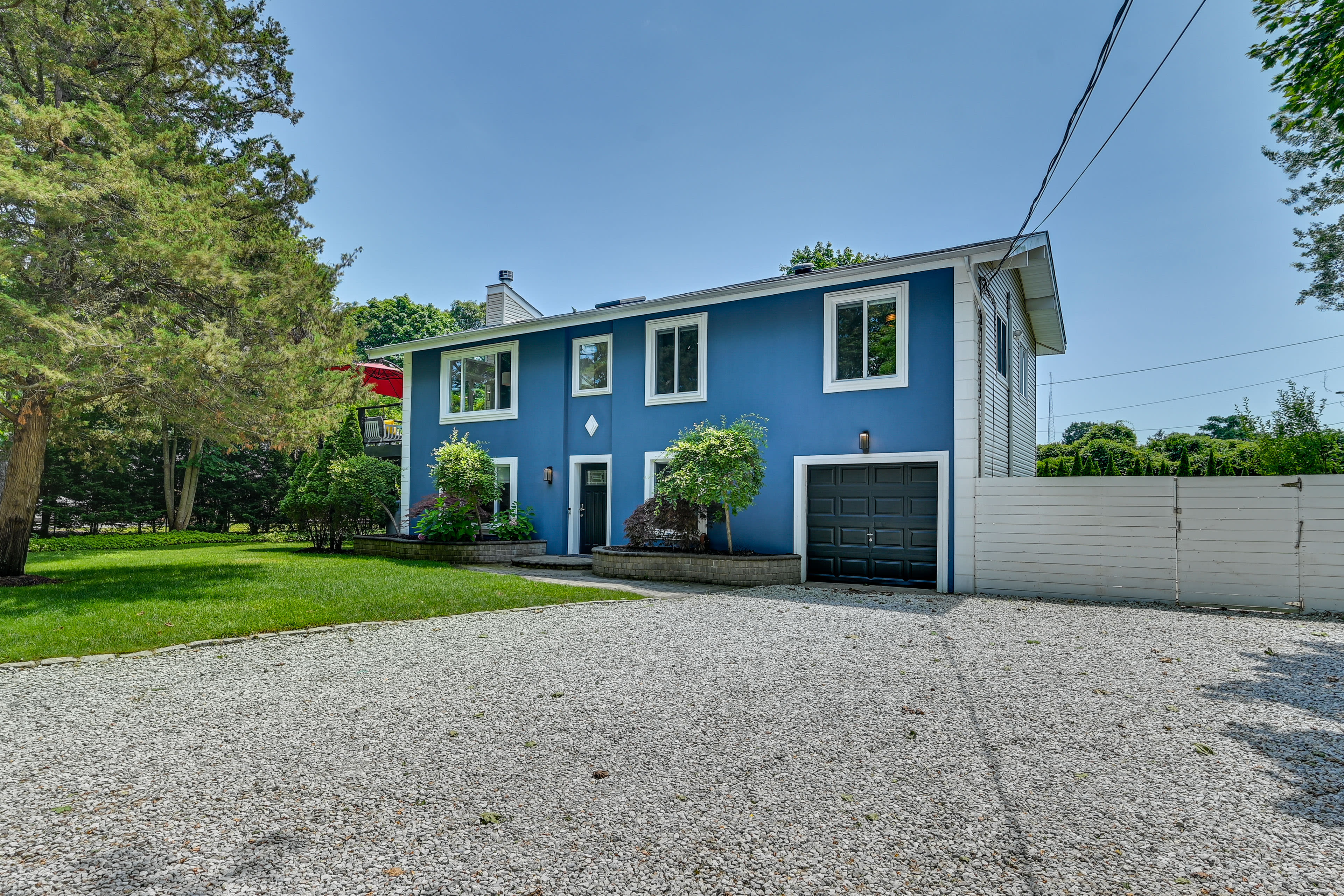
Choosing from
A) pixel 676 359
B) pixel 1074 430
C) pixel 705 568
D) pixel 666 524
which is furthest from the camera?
pixel 1074 430

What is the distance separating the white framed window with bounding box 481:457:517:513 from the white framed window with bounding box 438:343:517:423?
99 cm

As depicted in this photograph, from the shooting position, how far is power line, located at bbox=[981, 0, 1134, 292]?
5.24 m

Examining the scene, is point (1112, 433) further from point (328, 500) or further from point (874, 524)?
point (328, 500)

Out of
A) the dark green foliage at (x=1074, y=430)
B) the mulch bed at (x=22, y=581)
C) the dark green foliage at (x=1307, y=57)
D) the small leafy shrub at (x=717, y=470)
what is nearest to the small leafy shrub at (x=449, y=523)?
the small leafy shrub at (x=717, y=470)

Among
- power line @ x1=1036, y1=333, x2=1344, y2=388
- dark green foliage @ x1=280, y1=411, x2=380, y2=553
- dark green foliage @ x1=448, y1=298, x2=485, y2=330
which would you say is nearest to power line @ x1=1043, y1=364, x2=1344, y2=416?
power line @ x1=1036, y1=333, x2=1344, y2=388

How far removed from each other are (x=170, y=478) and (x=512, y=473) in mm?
14289

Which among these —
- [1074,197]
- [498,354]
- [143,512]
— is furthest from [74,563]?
[1074,197]

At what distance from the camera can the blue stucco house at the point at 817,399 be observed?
10.1 meters

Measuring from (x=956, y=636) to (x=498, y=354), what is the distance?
11.8m

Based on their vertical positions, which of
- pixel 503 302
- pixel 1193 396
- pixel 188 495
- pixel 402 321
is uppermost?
pixel 402 321

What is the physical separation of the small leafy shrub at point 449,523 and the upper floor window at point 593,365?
10.8 feet

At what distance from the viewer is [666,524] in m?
11.1

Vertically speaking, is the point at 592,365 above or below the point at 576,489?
above

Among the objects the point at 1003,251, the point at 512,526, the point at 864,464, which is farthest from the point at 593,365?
the point at 1003,251
